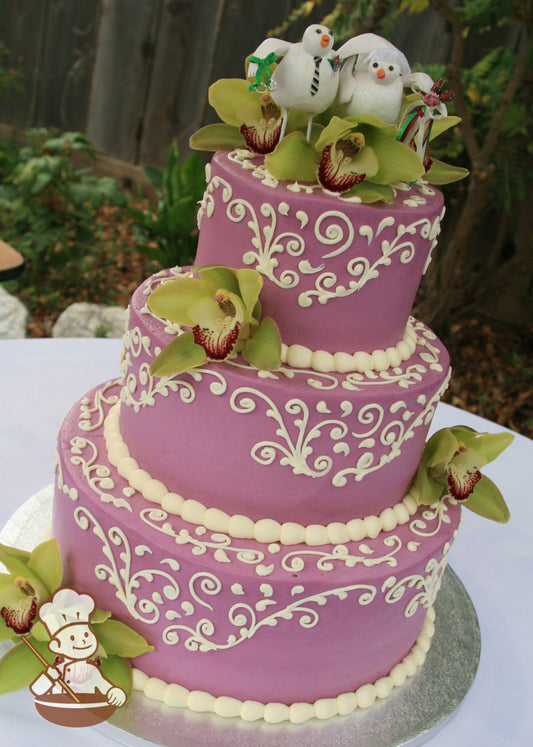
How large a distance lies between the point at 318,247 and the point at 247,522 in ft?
2.03

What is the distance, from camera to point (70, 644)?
5.65 feet

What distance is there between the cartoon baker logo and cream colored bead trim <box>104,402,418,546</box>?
280 millimetres


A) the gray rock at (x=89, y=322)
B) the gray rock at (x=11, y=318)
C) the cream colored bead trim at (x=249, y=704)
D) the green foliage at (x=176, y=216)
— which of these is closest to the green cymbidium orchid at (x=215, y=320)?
the cream colored bead trim at (x=249, y=704)

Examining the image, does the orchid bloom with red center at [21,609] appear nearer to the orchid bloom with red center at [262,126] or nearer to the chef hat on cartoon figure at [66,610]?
the chef hat on cartoon figure at [66,610]

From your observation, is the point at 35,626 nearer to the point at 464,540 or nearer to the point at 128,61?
the point at 464,540

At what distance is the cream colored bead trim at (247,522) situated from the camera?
1.68 meters

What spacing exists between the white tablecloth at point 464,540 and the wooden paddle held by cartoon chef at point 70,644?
0.07 m

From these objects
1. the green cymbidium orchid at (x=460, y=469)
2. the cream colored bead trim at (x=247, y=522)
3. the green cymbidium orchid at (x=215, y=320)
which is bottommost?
the cream colored bead trim at (x=247, y=522)

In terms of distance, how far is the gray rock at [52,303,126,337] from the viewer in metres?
4.29

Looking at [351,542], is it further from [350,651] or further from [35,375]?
[35,375]

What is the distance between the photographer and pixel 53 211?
4.64m

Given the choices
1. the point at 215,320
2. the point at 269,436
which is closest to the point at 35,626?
the point at 269,436

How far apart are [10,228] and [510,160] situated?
3.06m

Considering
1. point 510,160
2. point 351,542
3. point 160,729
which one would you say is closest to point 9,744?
point 160,729
